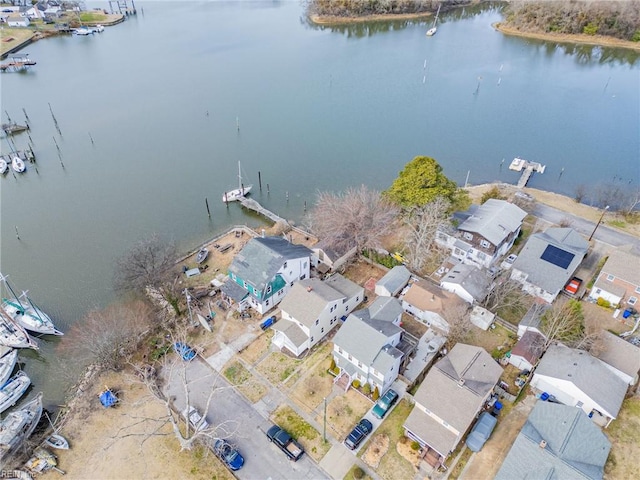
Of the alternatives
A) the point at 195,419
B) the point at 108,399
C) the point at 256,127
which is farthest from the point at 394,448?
the point at 256,127

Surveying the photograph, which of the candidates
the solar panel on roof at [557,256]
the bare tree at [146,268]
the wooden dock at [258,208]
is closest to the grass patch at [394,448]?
the solar panel on roof at [557,256]

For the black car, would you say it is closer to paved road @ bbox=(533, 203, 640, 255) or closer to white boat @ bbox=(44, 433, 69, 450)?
white boat @ bbox=(44, 433, 69, 450)

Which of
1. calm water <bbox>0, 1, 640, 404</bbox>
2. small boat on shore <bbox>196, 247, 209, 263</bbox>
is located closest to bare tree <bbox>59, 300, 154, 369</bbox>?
calm water <bbox>0, 1, 640, 404</bbox>

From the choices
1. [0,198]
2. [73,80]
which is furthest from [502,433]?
[73,80]

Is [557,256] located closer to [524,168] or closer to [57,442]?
[524,168]

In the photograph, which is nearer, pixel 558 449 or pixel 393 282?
pixel 558 449

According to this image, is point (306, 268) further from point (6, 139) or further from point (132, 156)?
point (6, 139)

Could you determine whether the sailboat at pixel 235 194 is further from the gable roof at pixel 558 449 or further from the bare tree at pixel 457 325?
the gable roof at pixel 558 449
